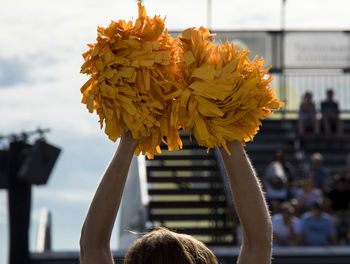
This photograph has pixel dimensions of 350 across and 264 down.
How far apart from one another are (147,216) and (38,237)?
194cm

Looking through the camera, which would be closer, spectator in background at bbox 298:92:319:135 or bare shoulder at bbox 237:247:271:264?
bare shoulder at bbox 237:247:271:264

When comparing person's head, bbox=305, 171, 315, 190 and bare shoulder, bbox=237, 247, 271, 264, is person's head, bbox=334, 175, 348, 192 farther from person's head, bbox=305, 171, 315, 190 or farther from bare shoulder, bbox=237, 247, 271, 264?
bare shoulder, bbox=237, 247, 271, 264

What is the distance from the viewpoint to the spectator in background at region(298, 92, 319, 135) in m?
11.6

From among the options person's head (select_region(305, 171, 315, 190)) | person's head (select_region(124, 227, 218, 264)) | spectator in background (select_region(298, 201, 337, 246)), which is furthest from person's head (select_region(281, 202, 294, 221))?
person's head (select_region(124, 227, 218, 264))

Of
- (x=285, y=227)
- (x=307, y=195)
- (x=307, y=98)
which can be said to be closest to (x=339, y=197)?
(x=307, y=195)

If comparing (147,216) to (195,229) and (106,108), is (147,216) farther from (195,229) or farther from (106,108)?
(106,108)

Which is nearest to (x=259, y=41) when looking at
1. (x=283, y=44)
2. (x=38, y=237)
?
(x=283, y=44)

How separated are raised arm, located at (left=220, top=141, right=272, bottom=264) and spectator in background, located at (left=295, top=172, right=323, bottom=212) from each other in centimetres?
767

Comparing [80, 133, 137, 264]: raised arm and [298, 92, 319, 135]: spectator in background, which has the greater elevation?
[298, 92, 319, 135]: spectator in background

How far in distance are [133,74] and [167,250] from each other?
0.40 metres

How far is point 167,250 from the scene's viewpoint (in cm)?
137

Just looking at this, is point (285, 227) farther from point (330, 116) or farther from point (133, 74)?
point (133, 74)

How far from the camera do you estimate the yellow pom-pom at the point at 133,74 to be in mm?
1505

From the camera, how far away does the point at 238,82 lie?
150 centimetres
